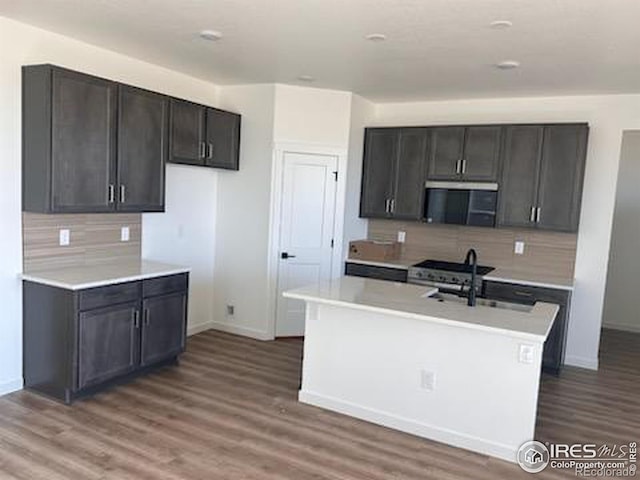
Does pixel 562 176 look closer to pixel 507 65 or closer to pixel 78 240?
pixel 507 65

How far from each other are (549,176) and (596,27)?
200 centimetres

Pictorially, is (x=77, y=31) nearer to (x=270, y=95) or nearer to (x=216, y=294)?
(x=270, y=95)

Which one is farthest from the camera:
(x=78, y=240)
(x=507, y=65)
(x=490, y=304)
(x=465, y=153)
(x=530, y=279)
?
(x=465, y=153)

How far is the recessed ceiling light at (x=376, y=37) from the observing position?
340 centimetres

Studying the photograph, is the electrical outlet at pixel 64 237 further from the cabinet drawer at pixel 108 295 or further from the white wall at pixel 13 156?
the cabinet drawer at pixel 108 295

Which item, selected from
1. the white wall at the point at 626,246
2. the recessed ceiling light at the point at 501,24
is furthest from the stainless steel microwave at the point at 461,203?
the white wall at the point at 626,246

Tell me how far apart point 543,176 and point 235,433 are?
363 cm

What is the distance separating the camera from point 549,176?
486cm

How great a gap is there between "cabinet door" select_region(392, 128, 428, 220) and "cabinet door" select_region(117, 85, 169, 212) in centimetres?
248

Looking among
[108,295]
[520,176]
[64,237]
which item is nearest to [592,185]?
[520,176]

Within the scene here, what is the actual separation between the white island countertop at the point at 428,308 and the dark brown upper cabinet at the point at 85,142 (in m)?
1.65

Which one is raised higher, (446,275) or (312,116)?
(312,116)

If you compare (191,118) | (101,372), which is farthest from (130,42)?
(101,372)

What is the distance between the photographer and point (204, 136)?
4902mm
